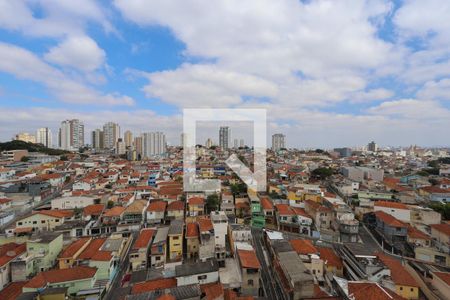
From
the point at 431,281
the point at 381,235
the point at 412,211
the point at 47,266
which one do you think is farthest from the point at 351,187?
the point at 47,266

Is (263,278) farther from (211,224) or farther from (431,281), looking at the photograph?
(431,281)

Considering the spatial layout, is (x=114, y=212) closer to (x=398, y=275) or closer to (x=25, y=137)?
(x=398, y=275)

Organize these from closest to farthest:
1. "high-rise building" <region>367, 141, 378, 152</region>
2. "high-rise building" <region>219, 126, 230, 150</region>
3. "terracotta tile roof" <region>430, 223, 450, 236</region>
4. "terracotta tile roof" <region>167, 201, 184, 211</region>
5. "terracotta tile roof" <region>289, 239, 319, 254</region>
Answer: "terracotta tile roof" <region>289, 239, 319, 254</region>
"terracotta tile roof" <region>430, 223, 450, 236</region>
"terracotta tile roof" <region>167, 201, 184, 211</region>
"high-rise building" <region>219, 126, 230, 150</region>
"high-rise building" <region>367, 141, 378, 152</region>

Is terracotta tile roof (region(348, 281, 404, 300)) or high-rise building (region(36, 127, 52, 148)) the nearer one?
terracotta tile roof (region(348, 281, 404, 300))

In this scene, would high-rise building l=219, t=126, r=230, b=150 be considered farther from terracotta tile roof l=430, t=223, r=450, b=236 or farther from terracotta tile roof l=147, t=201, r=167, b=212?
terracotta tile roof l=430, t=223, r=450, b=236

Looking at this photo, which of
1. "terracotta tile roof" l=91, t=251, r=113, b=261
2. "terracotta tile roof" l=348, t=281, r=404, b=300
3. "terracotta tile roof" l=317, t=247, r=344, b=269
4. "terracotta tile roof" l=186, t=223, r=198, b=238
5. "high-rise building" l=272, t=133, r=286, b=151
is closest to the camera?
"terracotta tile roof" l=348, t=281, r=404, b=300

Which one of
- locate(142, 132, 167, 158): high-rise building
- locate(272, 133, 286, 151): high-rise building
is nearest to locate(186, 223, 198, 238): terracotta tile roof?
locate(142, 132, 167, 158): high-rise building

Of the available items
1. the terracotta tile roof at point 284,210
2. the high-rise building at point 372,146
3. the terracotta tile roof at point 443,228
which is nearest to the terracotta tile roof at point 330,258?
the terracotta tile roof at point 284,210
